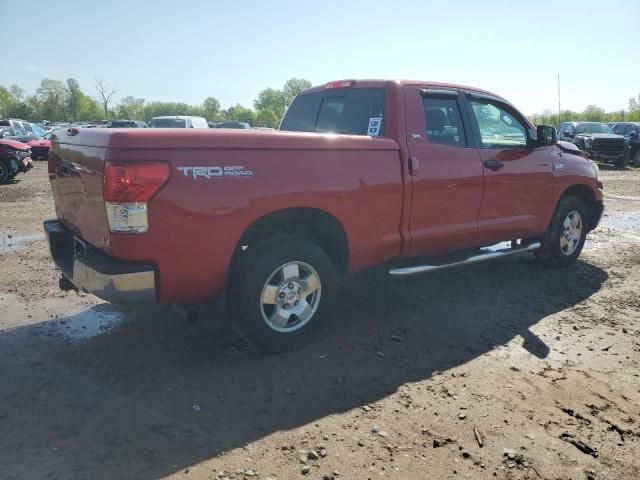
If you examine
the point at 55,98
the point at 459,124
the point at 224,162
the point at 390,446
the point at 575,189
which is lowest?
the point at 390,446

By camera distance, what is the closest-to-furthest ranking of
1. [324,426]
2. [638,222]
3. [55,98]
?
[324,426], [638,222], [55,98]

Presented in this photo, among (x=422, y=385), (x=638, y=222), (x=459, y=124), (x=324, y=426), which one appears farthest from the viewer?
(x=638, y=222)

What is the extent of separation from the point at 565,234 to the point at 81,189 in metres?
5.16

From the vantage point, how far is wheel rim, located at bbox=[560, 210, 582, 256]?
5.98 meters

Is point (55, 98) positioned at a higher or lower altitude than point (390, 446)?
higher

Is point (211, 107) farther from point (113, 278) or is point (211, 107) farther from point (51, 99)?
point (113, 278)

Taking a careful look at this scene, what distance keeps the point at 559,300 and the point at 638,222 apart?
5360mm

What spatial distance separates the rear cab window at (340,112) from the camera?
446cm

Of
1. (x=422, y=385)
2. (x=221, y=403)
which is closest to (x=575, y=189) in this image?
(x=422, y=385)

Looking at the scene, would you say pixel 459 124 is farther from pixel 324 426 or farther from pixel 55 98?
pixel 55 98

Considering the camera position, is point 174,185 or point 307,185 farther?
point 307,185

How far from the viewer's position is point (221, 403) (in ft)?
10.2

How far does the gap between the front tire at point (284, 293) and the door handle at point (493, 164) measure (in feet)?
6.26

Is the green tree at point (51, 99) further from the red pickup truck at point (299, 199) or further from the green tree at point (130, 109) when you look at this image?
the red pickup truck at point (299, 199)
